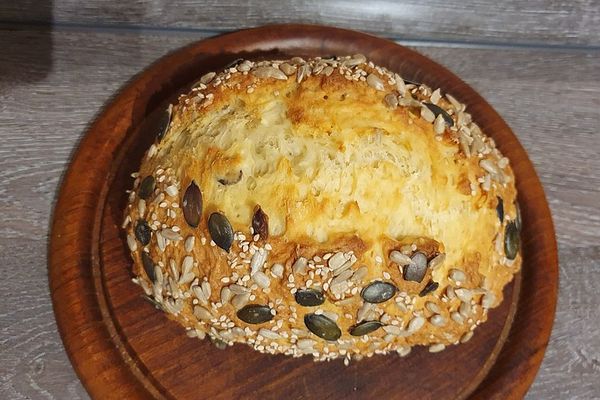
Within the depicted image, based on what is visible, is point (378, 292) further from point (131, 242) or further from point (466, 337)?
point (131, 242)

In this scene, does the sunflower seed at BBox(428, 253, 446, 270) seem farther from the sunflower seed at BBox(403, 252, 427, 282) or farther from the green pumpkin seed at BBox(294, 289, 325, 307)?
the green pumpkin seed at BBox(294, 289, 325, 307)

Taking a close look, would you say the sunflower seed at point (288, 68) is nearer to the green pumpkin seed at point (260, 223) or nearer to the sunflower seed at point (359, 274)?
the green pumpkin seed at point (260, 223)

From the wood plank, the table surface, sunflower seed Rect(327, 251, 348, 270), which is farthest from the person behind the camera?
the wood plank

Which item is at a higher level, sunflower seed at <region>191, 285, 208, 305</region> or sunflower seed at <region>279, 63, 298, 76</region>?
sunflower seed at <region>279, 63, 298, 76</region>

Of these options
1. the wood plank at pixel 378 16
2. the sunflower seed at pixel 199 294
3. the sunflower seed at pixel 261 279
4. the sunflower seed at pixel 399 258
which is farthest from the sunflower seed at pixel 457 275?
the wood plank at pixel 378 16

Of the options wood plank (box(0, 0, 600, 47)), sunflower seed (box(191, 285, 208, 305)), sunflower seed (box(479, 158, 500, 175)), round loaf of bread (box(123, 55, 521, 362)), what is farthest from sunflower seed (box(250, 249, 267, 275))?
wood plank (box(0, 0, 600, 47))

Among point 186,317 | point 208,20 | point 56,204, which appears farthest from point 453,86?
point 56,204
